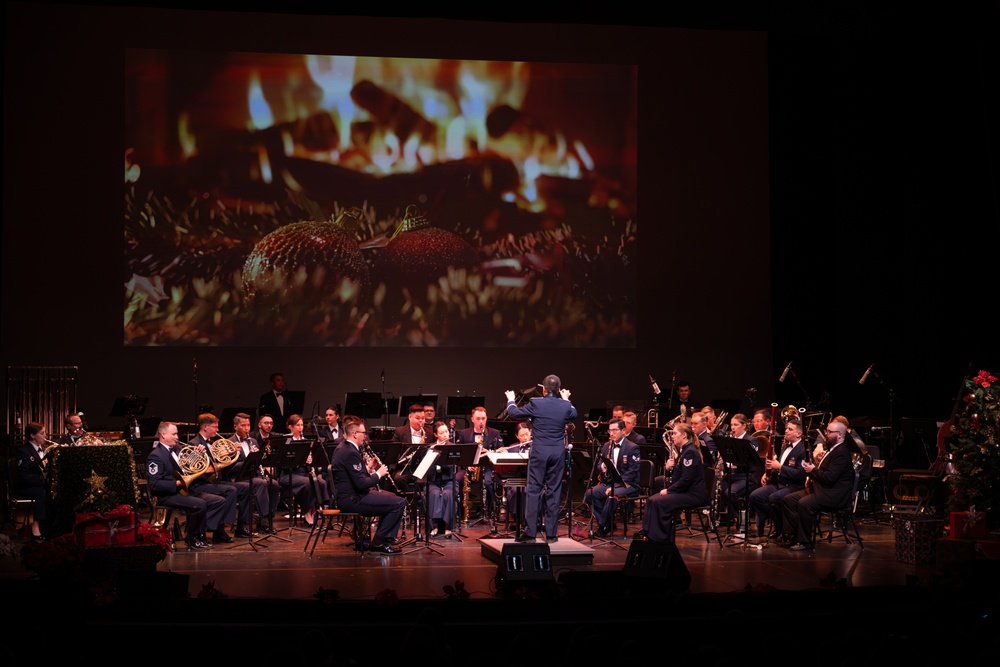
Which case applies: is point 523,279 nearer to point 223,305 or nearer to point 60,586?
point 223,305

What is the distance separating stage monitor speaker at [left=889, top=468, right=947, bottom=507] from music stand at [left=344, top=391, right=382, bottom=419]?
274 inches

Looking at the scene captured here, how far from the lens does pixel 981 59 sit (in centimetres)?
1038

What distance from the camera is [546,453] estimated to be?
10297 mm

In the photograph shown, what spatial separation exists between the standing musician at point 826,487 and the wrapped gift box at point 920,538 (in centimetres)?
78

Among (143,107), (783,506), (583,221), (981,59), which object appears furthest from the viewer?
(583,221)

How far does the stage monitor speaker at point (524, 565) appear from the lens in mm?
7297

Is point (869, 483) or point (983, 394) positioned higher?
point (983, 394)

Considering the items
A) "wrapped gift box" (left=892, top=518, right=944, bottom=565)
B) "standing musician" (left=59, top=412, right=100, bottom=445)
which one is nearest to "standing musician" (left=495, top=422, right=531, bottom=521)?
"wrapped gift box" (left=892, top=518, right=944, bottom=565)

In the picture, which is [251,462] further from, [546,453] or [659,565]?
[659,565]

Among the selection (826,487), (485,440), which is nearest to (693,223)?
(485,440)

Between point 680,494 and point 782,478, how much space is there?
1280 millimetres

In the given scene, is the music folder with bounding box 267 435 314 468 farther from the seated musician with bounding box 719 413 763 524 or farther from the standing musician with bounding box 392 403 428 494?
the seated musician with bounding box 719 413 763 524

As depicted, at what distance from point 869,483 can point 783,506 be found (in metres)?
3.06

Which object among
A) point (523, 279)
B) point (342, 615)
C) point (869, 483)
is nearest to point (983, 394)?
point (869, 483)
